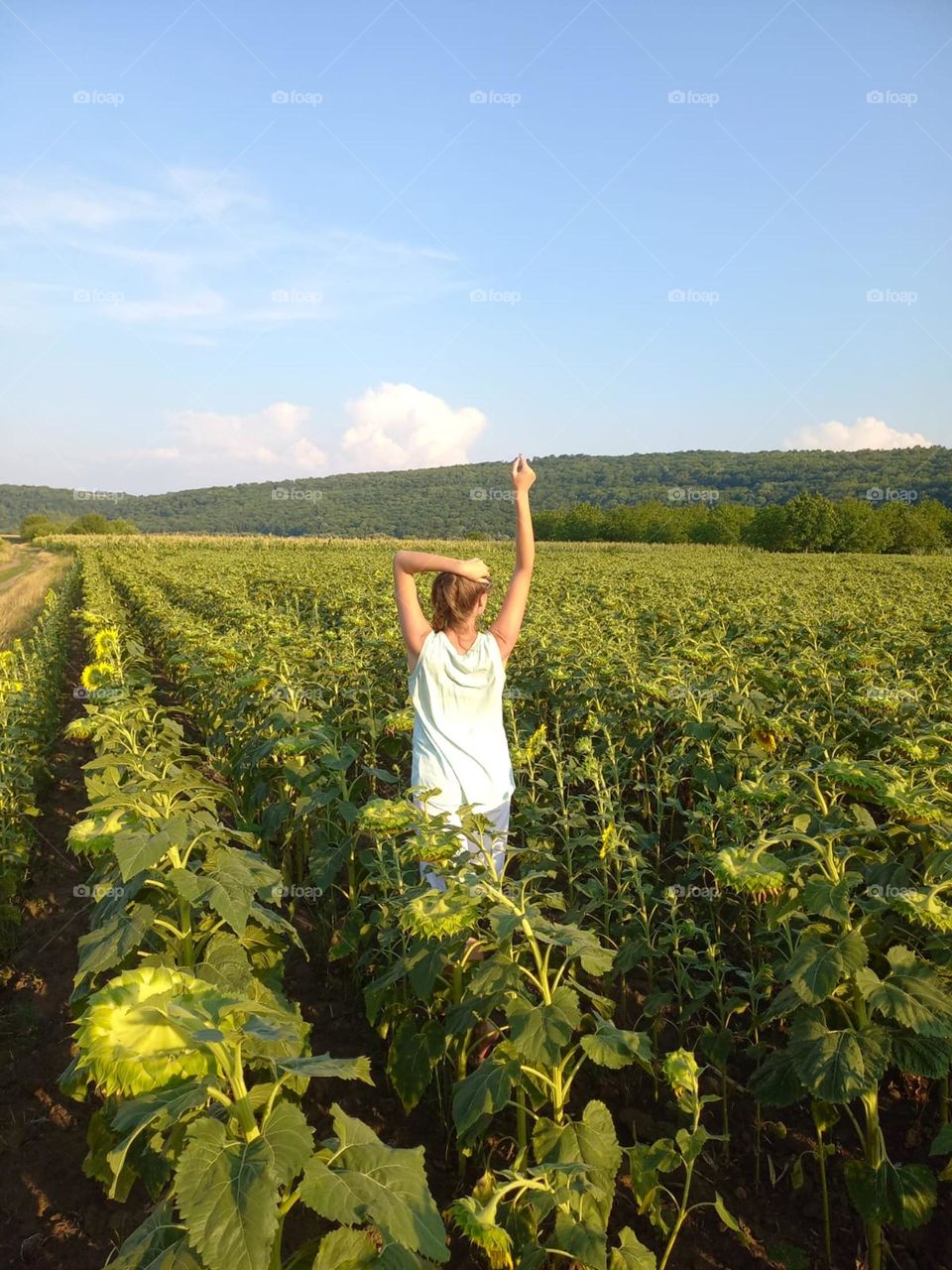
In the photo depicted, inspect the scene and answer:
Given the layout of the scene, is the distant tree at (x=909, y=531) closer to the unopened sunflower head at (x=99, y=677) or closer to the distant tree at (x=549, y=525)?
the distant tree at (x=549, y=525)

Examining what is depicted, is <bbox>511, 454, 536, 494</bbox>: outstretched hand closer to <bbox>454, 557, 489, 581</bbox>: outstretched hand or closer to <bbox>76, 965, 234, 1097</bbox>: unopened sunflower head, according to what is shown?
<bbox>454, 557, 489, 581</bbox>: outstretched hand

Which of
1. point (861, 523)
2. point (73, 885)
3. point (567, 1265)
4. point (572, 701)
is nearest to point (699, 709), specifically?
point (572, 701)

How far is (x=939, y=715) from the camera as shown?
16.1ft

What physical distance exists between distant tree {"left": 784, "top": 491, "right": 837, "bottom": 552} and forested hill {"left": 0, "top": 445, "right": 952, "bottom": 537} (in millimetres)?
17841

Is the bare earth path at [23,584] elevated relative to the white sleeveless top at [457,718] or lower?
lower

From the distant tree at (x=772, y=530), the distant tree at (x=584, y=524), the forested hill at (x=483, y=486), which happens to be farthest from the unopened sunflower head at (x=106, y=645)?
the distant tree at (x=584, y=524)

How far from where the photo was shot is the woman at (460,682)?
339 cm

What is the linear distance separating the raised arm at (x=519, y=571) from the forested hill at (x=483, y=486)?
75887 millimetres

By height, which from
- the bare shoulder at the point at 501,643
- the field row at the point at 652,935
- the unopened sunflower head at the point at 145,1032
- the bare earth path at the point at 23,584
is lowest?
the bare earth path at the point at 23,584

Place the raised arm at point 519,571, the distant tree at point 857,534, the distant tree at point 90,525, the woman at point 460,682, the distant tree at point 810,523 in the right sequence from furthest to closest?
the distant tree at point 90,525 → the distant tree at point 810,523 → the distant tree at point 857,534 → the raised arm at point 519,571 → the woman at point 460,682

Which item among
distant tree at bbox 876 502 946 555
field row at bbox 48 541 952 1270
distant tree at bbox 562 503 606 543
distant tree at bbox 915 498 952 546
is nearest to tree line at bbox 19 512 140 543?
Result: distant tree at bbox 562 503 606 543

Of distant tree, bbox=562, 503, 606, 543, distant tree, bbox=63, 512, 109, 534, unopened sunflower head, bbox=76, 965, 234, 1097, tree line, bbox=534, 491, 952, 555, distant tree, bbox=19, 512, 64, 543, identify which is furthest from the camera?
distant tree, bbox=562, 503, 606, 543

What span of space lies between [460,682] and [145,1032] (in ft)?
7.05

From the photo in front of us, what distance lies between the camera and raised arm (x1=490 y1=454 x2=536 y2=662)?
355cm
